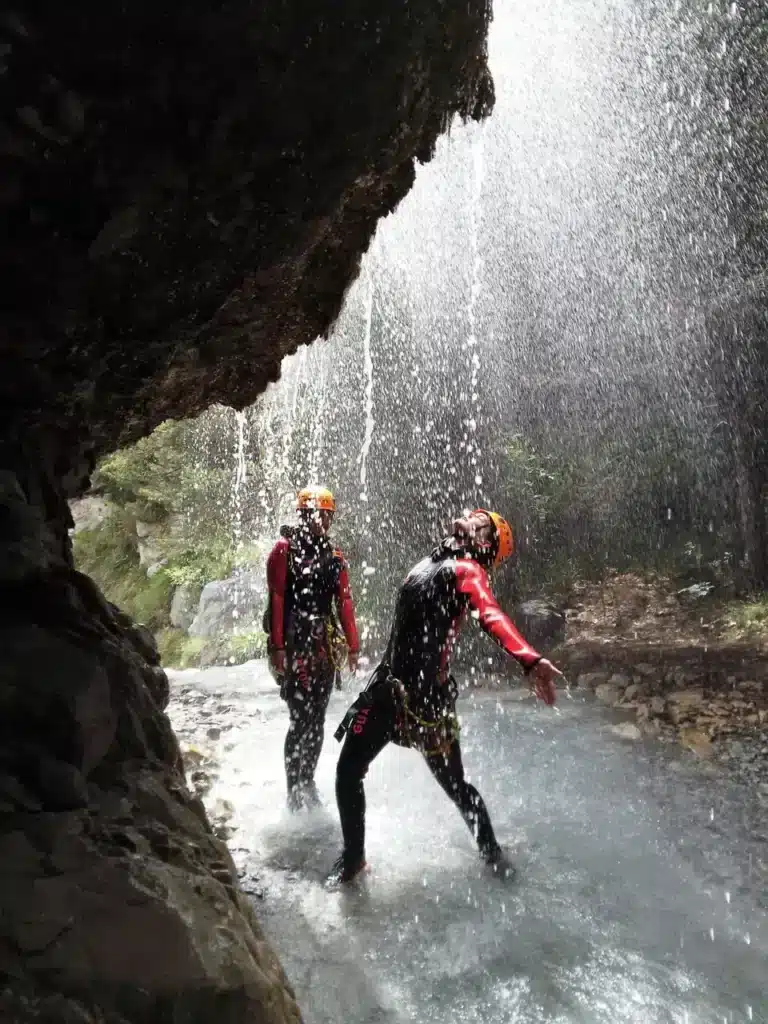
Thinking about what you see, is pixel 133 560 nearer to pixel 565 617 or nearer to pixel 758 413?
pixel 565 617

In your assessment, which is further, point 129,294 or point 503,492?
point 503,492

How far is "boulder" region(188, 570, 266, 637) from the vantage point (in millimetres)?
12352

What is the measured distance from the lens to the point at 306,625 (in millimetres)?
4910

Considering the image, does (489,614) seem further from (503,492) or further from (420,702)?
(503,492)

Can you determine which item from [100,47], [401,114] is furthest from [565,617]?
[100,47]

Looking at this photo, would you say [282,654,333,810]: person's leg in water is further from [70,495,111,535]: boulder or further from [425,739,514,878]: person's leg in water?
[70,495,111,535]: boulder

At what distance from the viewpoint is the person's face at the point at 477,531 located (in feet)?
13.3

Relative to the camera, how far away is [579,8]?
1020 centimetres

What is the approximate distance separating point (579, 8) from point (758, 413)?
7.37 metres

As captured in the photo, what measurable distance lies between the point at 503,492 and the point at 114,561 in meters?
9.68

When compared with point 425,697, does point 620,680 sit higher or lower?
lower

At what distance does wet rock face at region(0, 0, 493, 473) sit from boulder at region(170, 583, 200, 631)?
1088 centimetres

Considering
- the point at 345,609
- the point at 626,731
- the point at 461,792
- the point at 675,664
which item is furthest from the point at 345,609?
the point at 675,664

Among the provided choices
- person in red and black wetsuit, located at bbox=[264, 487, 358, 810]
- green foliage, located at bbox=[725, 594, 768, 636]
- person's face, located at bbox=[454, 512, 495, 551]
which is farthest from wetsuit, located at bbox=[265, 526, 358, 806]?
green foliage, located at bbox=[725, 594, 768, 636]
